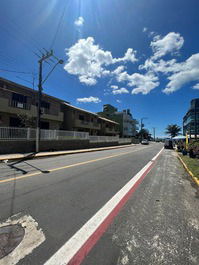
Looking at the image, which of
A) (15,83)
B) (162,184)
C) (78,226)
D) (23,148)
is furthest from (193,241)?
(15,83)

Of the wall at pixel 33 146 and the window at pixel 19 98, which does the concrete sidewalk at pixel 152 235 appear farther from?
the window at pixel 19 98

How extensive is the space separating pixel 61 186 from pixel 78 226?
7.17 feet

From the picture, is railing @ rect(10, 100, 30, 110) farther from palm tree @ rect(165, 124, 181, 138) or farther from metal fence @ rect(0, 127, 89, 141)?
palm tree @ rect(165, 124, 181, 138)

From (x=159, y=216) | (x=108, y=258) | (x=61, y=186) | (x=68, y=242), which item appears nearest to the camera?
(x=108, y=258)

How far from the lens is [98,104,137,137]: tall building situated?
5641 centimetres

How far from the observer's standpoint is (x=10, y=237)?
88.0 inches

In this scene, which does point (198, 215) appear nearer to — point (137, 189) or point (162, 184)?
point (137, 189)

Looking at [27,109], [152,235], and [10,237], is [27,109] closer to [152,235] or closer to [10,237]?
[10,237]

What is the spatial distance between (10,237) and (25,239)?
0.28m

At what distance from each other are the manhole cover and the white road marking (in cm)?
6

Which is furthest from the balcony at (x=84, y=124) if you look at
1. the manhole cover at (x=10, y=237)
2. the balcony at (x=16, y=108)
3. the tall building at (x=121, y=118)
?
the manhole cover at (x=10, y=237)

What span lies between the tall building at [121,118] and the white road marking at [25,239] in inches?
2150

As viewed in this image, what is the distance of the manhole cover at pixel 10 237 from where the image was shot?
1.97 m

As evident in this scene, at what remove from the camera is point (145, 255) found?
1.92 meters
